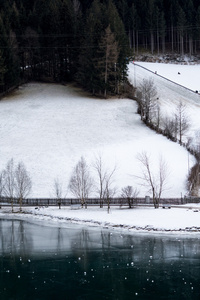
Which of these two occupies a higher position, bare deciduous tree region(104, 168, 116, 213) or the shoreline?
bare deciduous tree region(104, 168, 116, 213)

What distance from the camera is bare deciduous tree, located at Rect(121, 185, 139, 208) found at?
158 ft

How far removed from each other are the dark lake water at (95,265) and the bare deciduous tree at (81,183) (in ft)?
31.9

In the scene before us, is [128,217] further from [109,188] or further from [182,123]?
[182,123]

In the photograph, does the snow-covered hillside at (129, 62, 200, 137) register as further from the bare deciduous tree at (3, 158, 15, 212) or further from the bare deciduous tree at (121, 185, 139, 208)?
the bare deciduous tree at (3, 158, 15, 212)

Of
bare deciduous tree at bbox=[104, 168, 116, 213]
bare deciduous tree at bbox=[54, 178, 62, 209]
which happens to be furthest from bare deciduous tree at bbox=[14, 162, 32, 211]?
bare deciduous tree at bbox=[104, 168, 116, 213]

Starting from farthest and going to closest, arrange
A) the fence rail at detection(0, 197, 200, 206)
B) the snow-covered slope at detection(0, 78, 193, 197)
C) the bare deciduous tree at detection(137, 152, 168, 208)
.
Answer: the snow-covered slope at detection(0, 78, 193, 197) < the bare deciduous tree at detection(137, 152, 168, 208) < the fence rail at detection(0, 197, 200, 206)

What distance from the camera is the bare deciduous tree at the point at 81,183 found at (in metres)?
49.8

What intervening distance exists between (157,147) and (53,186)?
15.9 metres

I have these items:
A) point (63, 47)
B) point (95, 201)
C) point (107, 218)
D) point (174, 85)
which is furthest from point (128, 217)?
point (63, 47)

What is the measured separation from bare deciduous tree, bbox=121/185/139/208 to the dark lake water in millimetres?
8714

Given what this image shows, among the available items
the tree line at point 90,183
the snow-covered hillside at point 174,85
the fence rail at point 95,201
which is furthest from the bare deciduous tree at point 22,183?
the snow-covered hillside at point 174,85

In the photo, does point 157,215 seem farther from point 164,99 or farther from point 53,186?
point 164,99

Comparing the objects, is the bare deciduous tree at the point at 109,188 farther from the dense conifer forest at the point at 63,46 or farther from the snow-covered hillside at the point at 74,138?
the dense conifer forest at the point at 63,46

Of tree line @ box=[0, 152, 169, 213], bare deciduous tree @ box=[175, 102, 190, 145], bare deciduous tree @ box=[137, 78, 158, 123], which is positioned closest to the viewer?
tree line @ box=[0, 152, 169, 213]
